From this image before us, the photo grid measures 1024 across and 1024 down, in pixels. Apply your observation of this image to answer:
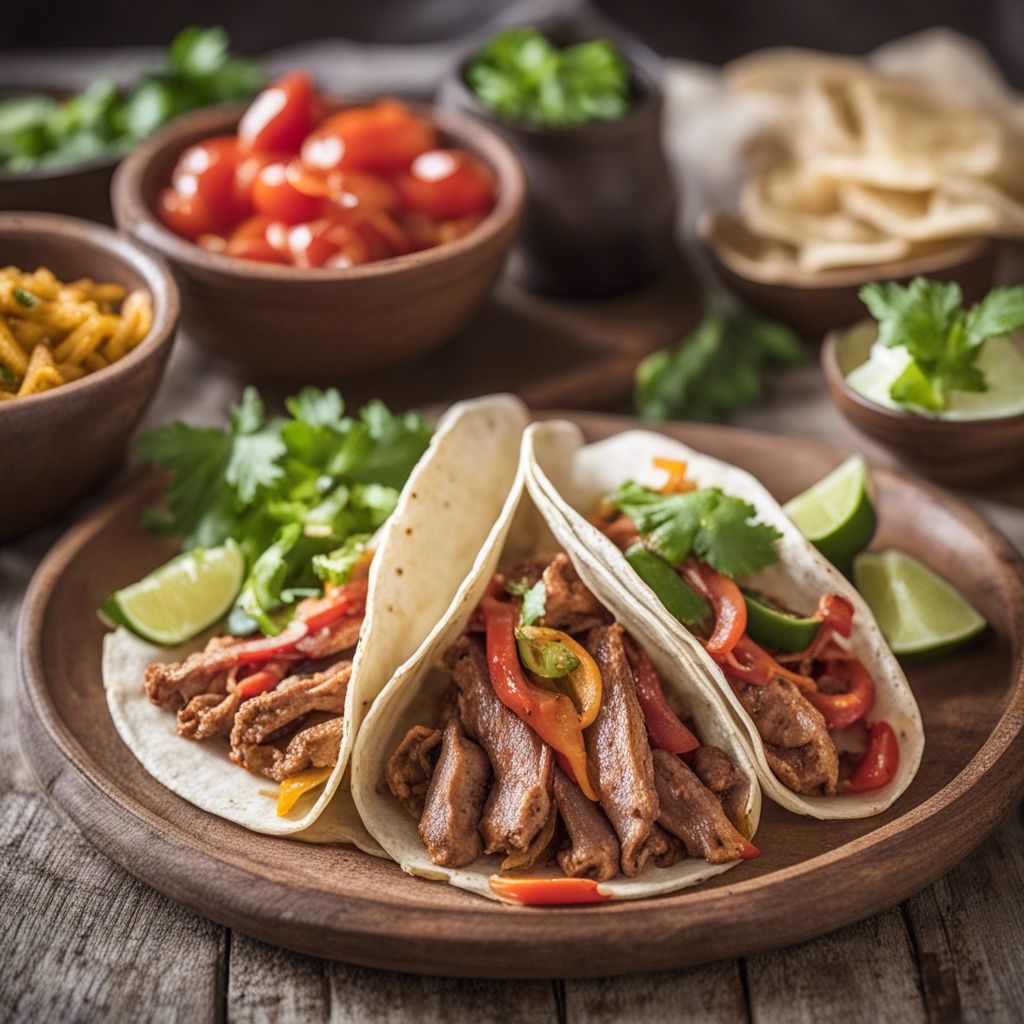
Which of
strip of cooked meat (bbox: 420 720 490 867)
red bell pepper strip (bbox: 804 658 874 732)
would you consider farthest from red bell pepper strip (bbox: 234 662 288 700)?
red bell pepper strip (bbox: 804 658 874 732)

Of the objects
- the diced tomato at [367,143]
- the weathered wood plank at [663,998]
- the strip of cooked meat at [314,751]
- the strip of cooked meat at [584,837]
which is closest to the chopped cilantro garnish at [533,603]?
the strip of cooked meat at [584,837]

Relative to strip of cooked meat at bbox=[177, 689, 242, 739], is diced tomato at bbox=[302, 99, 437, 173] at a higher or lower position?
higher

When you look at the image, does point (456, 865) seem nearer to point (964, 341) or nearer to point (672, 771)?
point (672, 771)

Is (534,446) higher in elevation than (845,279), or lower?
higher

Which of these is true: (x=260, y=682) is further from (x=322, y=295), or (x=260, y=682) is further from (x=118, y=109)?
(x=118, y=109)

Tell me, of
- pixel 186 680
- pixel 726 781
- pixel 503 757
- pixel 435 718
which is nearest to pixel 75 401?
pixel 186 680

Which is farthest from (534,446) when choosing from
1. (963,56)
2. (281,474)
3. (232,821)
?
(963,56)

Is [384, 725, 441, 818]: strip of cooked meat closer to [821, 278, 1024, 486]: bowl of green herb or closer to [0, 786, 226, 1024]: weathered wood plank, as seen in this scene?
[0, 786, 226, 1024]: weathered wood plank

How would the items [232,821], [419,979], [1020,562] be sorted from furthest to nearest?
[1020,562], [232,821], [419,979]
